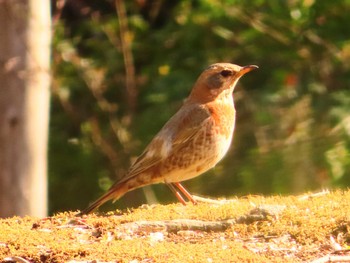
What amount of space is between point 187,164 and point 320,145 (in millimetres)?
2136

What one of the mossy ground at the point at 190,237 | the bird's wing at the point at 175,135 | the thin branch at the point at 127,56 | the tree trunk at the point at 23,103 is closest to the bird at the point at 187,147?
the bird's wing at the point at 175,135

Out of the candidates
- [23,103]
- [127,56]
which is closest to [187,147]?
[23,103]

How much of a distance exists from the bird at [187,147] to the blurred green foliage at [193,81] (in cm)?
173

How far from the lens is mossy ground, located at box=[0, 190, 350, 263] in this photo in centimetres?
356

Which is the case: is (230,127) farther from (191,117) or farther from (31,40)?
(31,40)

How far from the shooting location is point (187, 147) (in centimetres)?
639

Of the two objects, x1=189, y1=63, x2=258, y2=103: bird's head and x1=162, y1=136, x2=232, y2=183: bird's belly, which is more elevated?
x1=189, y1=63, x2=258, y2=103: bird's head

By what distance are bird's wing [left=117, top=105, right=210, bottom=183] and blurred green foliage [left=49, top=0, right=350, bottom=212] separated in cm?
186

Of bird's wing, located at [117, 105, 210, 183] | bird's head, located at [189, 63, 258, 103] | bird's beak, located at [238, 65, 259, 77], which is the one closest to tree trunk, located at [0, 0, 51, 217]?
bird's head, located at [189, 63, 258, 103]

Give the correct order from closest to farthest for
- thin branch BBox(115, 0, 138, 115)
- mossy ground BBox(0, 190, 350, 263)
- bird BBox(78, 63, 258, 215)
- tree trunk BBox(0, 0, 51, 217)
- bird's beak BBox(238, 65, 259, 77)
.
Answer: mossy ground BBox(0, 190, 350, 263) → bird BBox(78, 63, 258, 215) → bird's beak BBox(238, 65, 259, 77) → tree trunk BBox(0, 0, 51, 217) → thin branch BBox(115, 0, 138, 115)

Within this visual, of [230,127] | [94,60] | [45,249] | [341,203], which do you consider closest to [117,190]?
[230,127]

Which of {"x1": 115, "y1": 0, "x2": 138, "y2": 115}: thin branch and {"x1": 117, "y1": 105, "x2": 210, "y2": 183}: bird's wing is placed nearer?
{"x1": 117, "y1": 105, "x2": 210, "y2": 183}: bird's wing

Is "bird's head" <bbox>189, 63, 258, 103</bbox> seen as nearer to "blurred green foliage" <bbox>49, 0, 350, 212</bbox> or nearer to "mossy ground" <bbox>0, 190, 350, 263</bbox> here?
"blurred green foliage" <bbox>49, 0, 350, 212</bbox>

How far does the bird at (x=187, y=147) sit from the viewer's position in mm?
6230
